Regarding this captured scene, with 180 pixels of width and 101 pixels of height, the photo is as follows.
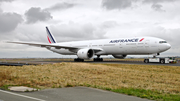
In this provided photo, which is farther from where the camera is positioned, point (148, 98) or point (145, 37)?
point (145, 37)

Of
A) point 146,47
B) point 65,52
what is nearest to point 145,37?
point 146,47

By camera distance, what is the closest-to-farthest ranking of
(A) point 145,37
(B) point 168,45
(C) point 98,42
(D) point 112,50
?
(B) point 168,45, (A) point 145,37, (D) point 112,50, (C) point 98,42

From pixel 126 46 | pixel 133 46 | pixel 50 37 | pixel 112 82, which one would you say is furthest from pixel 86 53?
pixel 50 37

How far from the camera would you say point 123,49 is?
31.6m

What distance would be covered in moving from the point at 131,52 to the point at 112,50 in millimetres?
3828

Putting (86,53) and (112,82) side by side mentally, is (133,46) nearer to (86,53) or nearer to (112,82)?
(86,53)

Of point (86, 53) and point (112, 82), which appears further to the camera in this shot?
point (86, 53)

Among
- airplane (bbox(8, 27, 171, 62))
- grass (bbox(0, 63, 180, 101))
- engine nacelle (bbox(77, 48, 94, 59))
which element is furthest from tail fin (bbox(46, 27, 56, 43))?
grass (bbox(0, 63, 180, 101))

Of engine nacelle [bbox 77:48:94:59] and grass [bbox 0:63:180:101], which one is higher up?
engine nacelle [bbox 77:48:94:59]

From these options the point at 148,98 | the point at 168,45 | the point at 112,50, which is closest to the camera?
the point at 148,98

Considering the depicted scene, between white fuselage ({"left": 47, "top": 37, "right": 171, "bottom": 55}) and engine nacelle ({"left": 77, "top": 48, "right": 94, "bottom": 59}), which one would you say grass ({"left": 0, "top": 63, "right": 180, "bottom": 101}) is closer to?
white fuselage ({"left": 47, "top": 37, "right": 171, "bottom": 55})

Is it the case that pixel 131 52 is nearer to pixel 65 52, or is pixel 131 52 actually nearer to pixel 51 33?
pixel 65 52

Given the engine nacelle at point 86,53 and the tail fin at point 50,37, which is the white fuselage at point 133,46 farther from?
the tail fin at point 50,37

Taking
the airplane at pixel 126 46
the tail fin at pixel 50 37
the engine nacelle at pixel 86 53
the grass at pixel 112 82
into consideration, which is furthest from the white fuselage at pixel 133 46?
the tail fin at pixel 50 37
